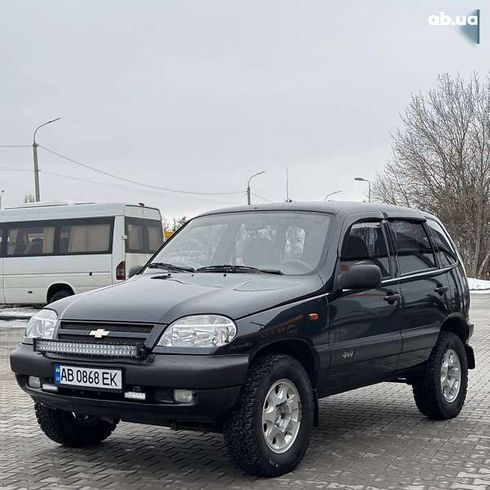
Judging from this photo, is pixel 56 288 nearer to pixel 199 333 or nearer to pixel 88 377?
pixel 88 377

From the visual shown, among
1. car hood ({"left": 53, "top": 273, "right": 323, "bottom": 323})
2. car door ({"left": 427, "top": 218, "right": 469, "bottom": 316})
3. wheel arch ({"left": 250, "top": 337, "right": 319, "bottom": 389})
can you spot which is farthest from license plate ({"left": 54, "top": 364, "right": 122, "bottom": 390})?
car door ({"left": 427, "top": 218, "right": 469, "bottom": 316})

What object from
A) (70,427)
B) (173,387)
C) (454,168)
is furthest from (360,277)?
(454,168)

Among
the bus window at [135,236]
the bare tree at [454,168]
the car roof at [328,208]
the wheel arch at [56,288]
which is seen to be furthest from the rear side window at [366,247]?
the bare tree at [454,168]

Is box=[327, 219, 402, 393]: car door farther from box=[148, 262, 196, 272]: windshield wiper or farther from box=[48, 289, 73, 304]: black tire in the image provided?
box=[48, 289, 73, 304]: black tire

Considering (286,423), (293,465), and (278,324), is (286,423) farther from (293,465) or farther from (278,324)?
(278,324)

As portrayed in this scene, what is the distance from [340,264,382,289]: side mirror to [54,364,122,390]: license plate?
1706mm

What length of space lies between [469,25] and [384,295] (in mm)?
22297

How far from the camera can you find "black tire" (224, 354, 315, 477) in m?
4.73

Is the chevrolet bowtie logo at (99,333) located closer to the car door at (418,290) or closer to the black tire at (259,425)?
the black tire at (259,425)

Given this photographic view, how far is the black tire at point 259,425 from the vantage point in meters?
4.73

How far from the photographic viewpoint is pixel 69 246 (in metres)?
19.3

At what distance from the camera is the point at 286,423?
199 inches

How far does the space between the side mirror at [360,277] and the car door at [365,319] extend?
118 millimetres

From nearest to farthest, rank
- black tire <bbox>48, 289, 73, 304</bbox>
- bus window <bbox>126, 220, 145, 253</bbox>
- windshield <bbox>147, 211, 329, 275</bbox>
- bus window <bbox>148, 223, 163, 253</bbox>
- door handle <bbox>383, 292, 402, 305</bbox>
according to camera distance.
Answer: windshield <bbox>147, 211, 329, 275</bbox>
door handle <bbox>383, 292, 402, 305</bbox>
bus window <bbox>126, 220, 145, 253</bbox>
black tire <bbox>48, 289, 73, 304</bbox>
bus window <bbox>148, 223, 163, 253</bbox>
